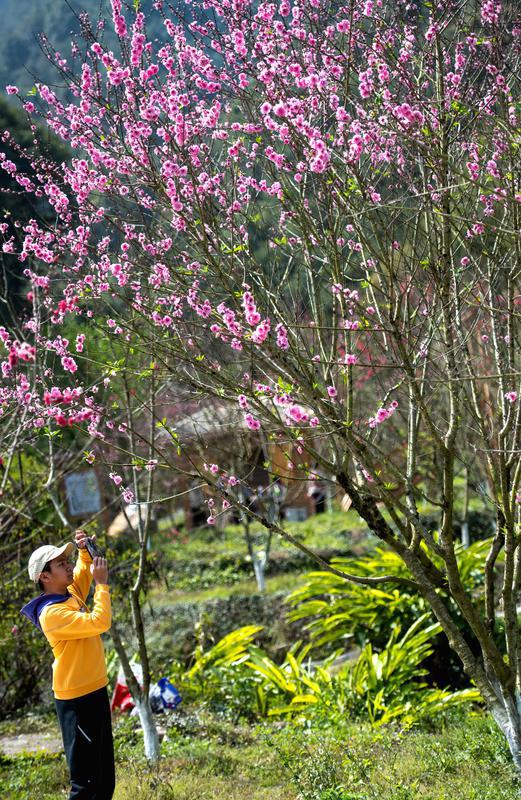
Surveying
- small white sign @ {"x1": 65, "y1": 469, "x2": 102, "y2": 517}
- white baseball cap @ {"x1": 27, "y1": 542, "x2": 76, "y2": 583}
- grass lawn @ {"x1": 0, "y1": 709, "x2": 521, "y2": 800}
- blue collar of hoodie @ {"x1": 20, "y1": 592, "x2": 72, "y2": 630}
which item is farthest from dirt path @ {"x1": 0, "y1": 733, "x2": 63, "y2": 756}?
small white sign @ {"x1": 65, "y1": 469, "x2": 102, "y2": 517}

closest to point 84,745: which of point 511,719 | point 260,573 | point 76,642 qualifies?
point 76,642

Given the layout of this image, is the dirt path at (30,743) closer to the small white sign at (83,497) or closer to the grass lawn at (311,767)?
the grass lawn at (311,767)

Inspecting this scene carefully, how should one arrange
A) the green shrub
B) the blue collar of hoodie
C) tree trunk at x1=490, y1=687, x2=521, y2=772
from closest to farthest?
the blue collar of hoodie < tree trunk at x1=490, y1=687, x2=521, y2=772 < the green shrub

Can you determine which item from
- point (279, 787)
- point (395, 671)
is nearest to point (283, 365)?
point (279, 787)

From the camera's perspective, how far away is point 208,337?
469 cm

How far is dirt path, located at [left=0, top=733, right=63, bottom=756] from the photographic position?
22.1 ft

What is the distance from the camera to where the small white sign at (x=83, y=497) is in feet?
56.4

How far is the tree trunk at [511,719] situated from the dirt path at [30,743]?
3774 mm

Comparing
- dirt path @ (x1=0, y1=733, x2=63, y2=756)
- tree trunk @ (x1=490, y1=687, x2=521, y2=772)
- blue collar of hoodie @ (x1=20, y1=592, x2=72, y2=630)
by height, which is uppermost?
blue collar of hoodie @ (x1=20, y1=592, x2=72, y2=630)

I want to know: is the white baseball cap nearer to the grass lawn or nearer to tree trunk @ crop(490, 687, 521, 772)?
the grass lawn

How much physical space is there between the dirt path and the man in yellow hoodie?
285 cm

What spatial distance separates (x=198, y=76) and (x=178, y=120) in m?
0.62

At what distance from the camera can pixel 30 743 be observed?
23.7 feet

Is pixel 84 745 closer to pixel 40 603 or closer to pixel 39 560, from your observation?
pixel 40 603
